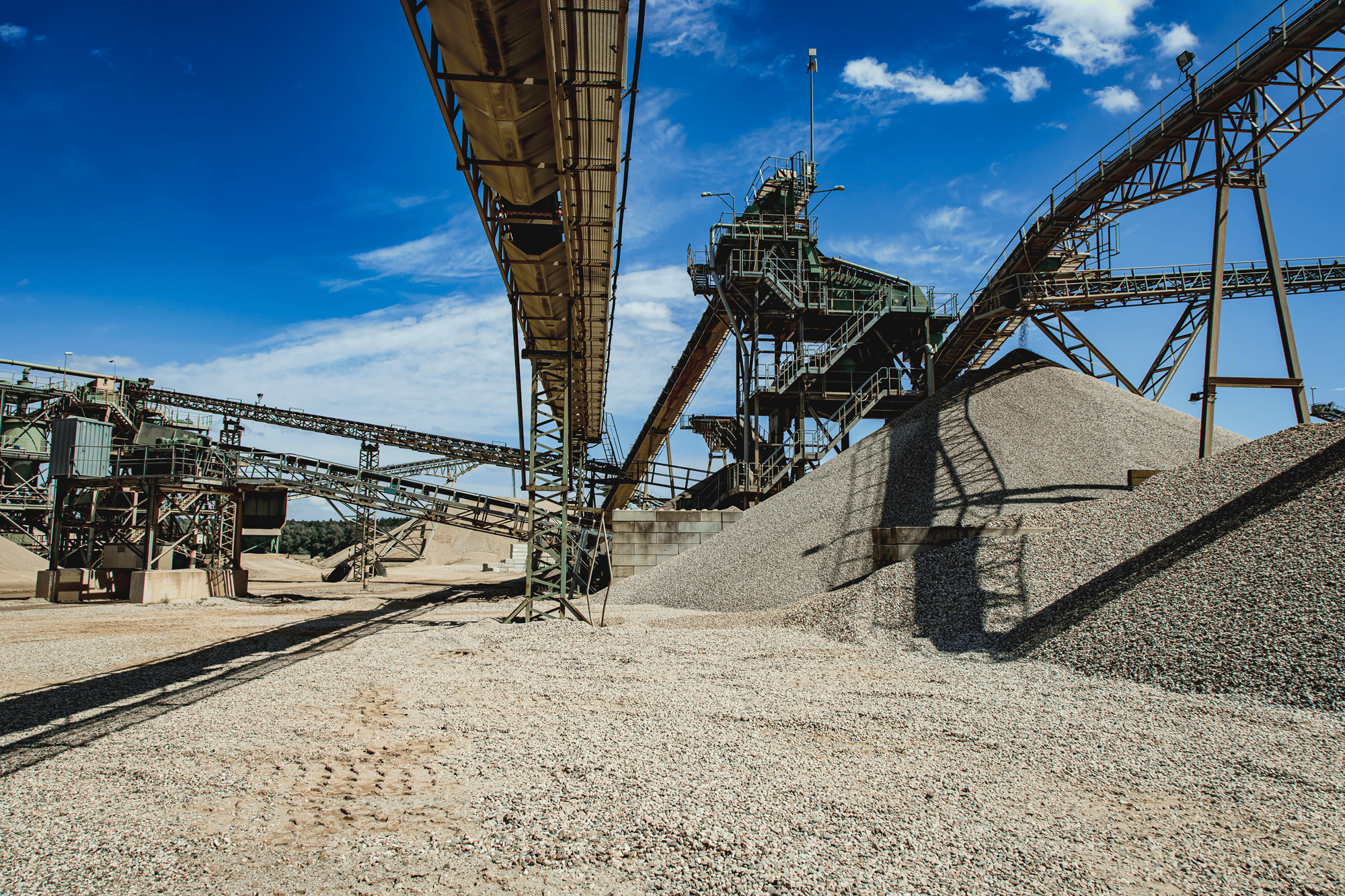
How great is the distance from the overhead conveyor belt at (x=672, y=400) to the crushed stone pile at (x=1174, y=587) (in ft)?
43.5

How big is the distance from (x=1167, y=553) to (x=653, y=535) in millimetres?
11512

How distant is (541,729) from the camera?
17.2 ft

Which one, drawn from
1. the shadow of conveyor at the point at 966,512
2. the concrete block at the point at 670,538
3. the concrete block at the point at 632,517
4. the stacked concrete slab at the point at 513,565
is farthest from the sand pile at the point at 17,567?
the shadow of conveyor at the point at 966,512

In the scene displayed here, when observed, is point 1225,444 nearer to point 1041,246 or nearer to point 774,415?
point 1041,246

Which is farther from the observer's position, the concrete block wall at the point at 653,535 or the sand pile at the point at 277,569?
the sand pile at the point at 277,569

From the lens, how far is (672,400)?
2394 cm

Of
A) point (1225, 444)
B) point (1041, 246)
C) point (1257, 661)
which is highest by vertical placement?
point (1041, 246)

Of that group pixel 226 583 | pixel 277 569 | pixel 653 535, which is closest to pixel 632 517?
pixel 653 535

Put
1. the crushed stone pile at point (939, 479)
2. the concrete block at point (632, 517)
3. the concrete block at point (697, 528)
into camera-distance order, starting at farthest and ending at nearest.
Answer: the concrete block at point (697, 528) < the concrete block at point (632, 517) < the crushed stone pile at point (939, 479)

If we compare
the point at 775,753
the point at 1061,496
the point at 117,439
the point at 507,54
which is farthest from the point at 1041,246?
the point at 117,439

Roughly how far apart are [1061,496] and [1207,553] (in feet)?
18.3

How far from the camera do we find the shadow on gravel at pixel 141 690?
5.06 m

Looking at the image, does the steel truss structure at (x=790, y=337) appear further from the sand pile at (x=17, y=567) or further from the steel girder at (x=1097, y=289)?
the sand pile at (x=17, y=567)

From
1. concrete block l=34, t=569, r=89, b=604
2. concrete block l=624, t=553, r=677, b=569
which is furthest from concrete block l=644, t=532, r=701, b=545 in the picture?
concrete block l=34, t=569, r=89, b=604
